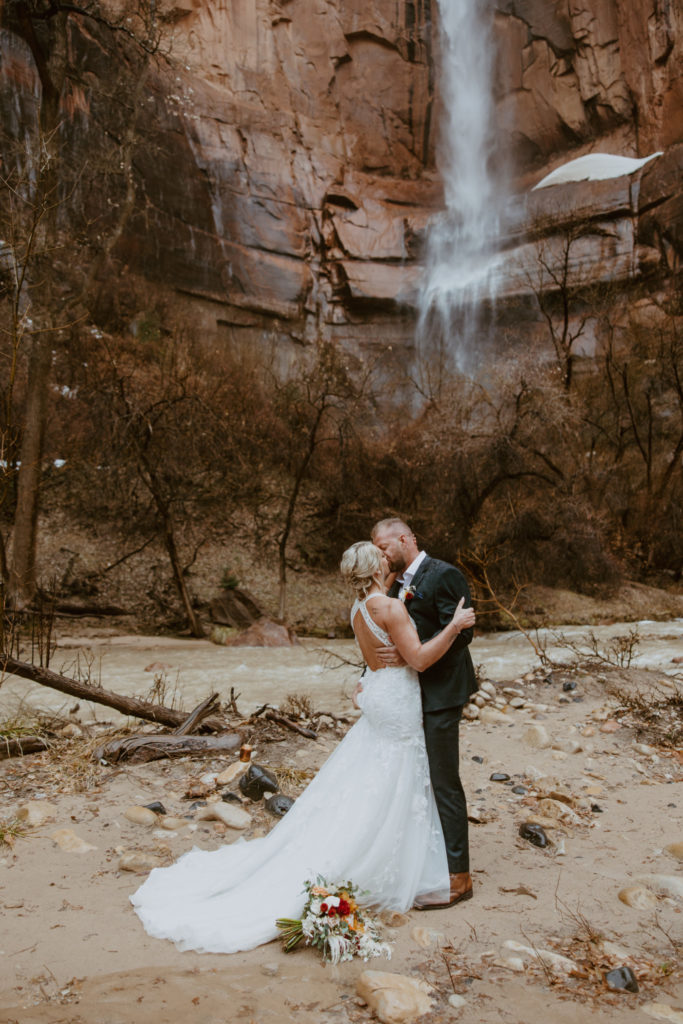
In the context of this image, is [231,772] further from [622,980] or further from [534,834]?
[622,980]

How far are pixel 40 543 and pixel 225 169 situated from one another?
694 inches

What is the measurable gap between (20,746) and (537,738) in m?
4.18

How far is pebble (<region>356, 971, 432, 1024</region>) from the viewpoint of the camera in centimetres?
252

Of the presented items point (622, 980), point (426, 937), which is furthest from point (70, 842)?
point (622, 980)

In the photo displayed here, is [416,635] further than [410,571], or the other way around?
[410,571]

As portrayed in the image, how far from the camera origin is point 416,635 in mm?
3488

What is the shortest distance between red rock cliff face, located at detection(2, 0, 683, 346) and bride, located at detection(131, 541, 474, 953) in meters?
24.5

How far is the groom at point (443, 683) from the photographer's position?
3518 mm

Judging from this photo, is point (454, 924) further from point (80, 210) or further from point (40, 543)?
point (80, 210)

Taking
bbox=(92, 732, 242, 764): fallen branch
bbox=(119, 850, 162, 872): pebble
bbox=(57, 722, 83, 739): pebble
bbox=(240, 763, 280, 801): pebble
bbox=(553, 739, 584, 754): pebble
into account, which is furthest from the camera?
bbox=(57, 722, 83, 739): pebble

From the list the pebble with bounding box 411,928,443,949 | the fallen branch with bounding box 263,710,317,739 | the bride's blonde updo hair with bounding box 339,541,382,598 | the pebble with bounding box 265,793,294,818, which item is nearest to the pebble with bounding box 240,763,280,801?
the pebble with bounding box 265,793,294,818

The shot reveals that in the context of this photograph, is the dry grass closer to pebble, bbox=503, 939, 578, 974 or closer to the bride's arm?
the bride's arm

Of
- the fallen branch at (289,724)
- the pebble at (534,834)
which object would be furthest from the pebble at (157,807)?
the pebble at (534,834)

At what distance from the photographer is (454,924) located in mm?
3281
